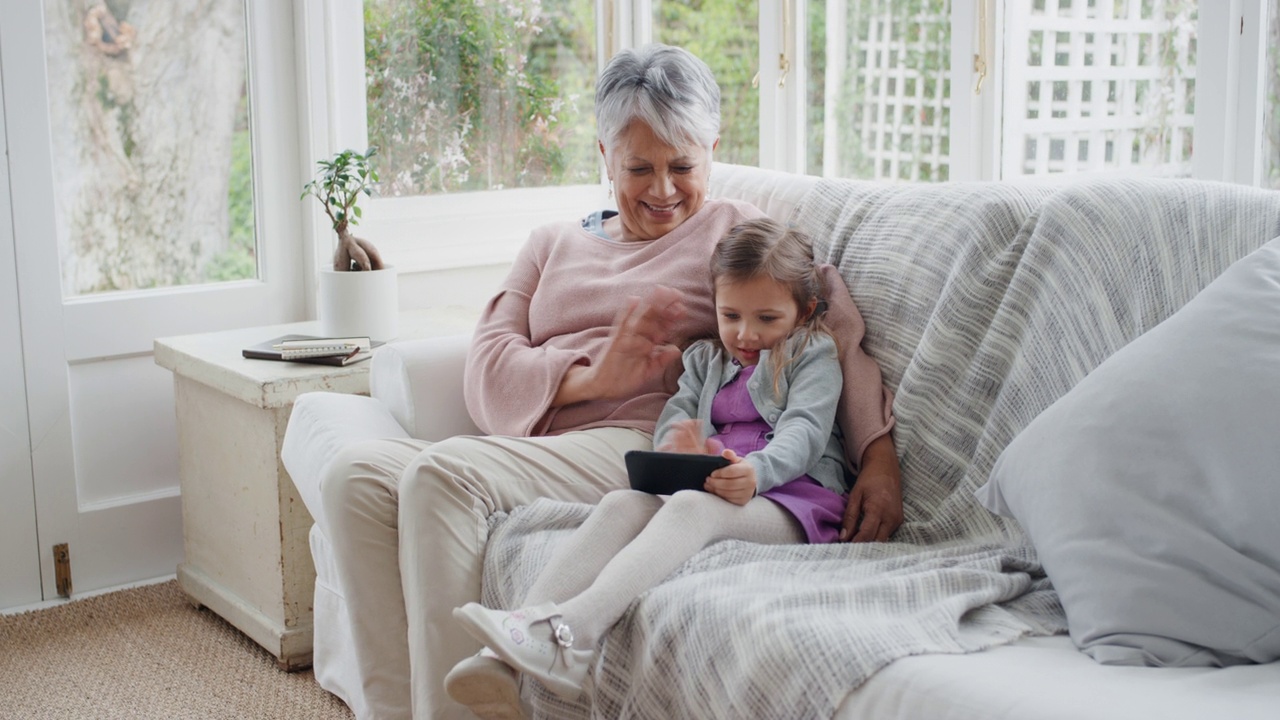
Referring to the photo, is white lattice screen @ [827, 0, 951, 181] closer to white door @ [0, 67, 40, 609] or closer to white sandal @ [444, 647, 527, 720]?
white sandal @ [444, 647, 527, 720]

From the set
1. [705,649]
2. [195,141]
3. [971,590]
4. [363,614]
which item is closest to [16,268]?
[195,141]

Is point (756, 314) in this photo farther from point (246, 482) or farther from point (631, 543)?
point (246, 482)

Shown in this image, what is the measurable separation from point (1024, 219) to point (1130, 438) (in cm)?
56

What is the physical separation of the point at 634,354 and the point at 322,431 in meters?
0.56

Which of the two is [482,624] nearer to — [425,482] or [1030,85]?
[425,482]

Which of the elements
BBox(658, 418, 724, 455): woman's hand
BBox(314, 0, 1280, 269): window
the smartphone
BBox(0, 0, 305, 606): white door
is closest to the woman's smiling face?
BBox(658, 418, 724, 455): woman's hand

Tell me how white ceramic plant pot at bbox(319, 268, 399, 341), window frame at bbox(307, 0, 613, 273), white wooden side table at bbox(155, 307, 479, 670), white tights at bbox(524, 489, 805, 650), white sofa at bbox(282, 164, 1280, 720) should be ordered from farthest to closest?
window frame at bbox(307, 0, 613, 273) < white ceramic plant pot at bbox(319, 268, 399, 341) < white wooden side table at bbox(155, 307, 479, 670) < white tights at bbox(524, 489, 805, 650) < white sofa at bbox(282, 164, 1280, 720)

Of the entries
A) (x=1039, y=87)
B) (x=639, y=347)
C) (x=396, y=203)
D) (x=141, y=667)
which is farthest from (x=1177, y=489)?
(x=396, y=203)

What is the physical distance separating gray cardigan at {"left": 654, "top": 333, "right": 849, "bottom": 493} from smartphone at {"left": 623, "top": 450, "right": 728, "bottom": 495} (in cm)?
7

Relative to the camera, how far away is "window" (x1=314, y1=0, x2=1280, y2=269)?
7.73 ft

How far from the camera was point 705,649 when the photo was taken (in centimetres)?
155

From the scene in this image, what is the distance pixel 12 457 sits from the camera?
9.37 feet

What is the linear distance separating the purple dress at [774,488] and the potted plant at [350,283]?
100cm

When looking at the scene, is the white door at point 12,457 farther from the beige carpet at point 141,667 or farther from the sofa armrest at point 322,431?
the sofa armrest at point 322,431
